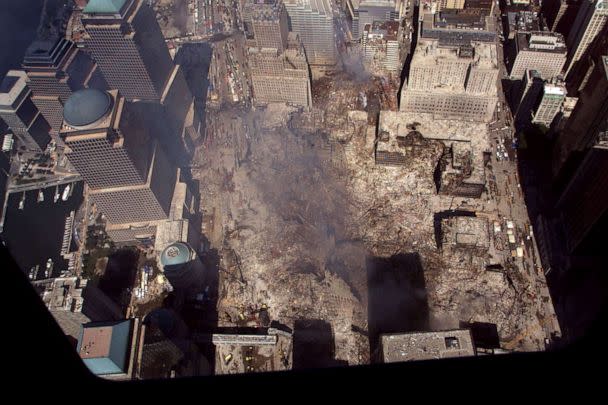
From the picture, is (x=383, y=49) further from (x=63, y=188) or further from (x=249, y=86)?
(x=63, y=188)

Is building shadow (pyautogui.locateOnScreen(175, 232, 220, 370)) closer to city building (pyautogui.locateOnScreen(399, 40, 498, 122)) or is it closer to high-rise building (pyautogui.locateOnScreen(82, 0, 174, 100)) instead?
high-rise building (pyautogui.locateOnScreen(82, 0, 174, 100))

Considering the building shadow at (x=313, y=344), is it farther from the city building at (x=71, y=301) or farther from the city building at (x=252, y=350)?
the city building at (x=71, y=301)

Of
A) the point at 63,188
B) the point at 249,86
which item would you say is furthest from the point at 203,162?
the point at 63,188

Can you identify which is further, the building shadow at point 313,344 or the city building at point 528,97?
the city building at point 528,97

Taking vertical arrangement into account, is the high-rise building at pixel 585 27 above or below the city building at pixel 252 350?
above

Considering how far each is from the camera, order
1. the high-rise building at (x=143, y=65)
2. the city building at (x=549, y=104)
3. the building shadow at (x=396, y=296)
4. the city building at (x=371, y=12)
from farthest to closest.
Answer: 1. the city building at (x=371, y=12)
2. the city building at (x=549, y=104)
3. the high-rise building at (x=143, y=65)
4. the building shadow at (x=396, y=296)

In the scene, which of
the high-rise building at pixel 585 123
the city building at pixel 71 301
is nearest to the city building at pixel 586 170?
the high-rise building at pixel 585 123

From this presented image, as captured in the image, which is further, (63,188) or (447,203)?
(63,188)
